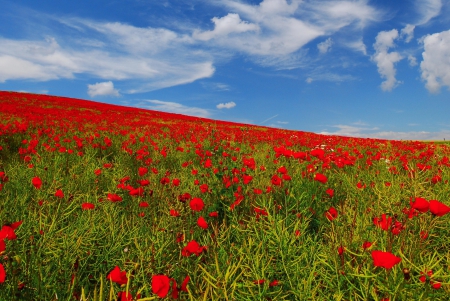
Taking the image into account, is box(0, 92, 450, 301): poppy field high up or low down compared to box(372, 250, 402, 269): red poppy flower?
down

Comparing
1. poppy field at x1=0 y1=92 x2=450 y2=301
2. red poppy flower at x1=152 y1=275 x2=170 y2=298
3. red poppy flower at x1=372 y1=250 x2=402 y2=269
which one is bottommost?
poppy field at x1=0 y1=92 x2=450 y2=301

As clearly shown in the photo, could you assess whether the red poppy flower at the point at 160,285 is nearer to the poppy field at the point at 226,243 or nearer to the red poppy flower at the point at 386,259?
the poppy field at the point at 226,243

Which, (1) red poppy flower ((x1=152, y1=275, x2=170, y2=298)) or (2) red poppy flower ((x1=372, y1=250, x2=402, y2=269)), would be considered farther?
(2) red poppy flower ((x1=372, y1=250, x2=402, y2=269))

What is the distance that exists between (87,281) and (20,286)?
496 millimetres

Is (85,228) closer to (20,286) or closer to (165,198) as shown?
(20,286)

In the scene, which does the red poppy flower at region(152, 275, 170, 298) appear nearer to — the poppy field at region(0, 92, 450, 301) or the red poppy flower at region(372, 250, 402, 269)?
the poppy field at region(0, 92, 450, 301)

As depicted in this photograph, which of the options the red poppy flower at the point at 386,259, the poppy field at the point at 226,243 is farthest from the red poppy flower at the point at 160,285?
the red poppy flower at the point at 386,259

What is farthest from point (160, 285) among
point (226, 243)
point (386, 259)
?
point (226, 243)

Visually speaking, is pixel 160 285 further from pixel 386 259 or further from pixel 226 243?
pixel 226 243

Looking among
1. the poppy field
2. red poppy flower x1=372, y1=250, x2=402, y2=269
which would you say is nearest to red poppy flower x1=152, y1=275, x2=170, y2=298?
the poppy field

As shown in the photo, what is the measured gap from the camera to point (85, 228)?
7.40 ft

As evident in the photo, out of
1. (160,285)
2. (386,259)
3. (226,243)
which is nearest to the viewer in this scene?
(160,285)

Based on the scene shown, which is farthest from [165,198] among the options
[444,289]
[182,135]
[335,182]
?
[182,135]

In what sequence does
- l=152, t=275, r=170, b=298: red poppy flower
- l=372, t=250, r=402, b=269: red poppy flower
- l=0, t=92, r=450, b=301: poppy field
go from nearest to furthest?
l=152, t=275, r=170, b=298: red poppy flower, l=372, t=250, r=402, b=269: red poppy flower, l=0, t=92, r=450, b=301: poppy field
